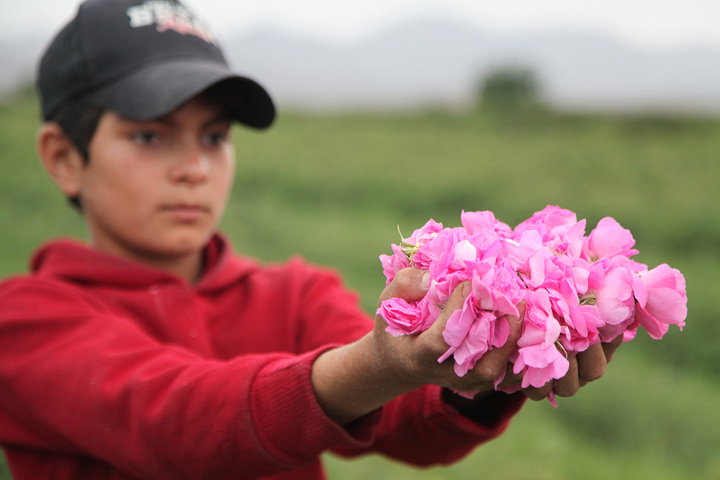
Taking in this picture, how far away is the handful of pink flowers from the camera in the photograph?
99 centimetres

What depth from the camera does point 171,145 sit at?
188 centimetres

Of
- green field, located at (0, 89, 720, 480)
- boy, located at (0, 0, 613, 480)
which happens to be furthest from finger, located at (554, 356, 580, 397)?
green field, located at (0, 89, 720, 480)

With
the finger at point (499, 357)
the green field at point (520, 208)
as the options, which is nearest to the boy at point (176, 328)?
the finger at point (499, 357)

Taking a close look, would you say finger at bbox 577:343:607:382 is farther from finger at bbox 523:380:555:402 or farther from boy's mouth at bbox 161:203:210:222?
boy's mouth at bbox 161:203:210:222

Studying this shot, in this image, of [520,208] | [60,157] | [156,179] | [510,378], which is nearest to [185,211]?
[156,179]

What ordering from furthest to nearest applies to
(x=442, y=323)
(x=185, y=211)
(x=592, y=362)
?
1. (x=185, y=211)
2. (x=592, y=362)
3. (x=442, y=323)

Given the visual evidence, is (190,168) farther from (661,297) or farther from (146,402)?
(661,297)

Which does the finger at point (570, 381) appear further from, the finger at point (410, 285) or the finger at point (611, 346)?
the finger at point (410, 285)

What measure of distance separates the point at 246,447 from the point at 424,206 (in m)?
8.01

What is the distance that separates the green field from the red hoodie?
165 centimetres

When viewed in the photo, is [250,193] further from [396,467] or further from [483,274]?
[483,274]

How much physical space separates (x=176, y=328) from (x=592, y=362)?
1.16 meters

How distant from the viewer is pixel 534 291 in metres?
1.02

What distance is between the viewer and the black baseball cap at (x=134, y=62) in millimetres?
1797
